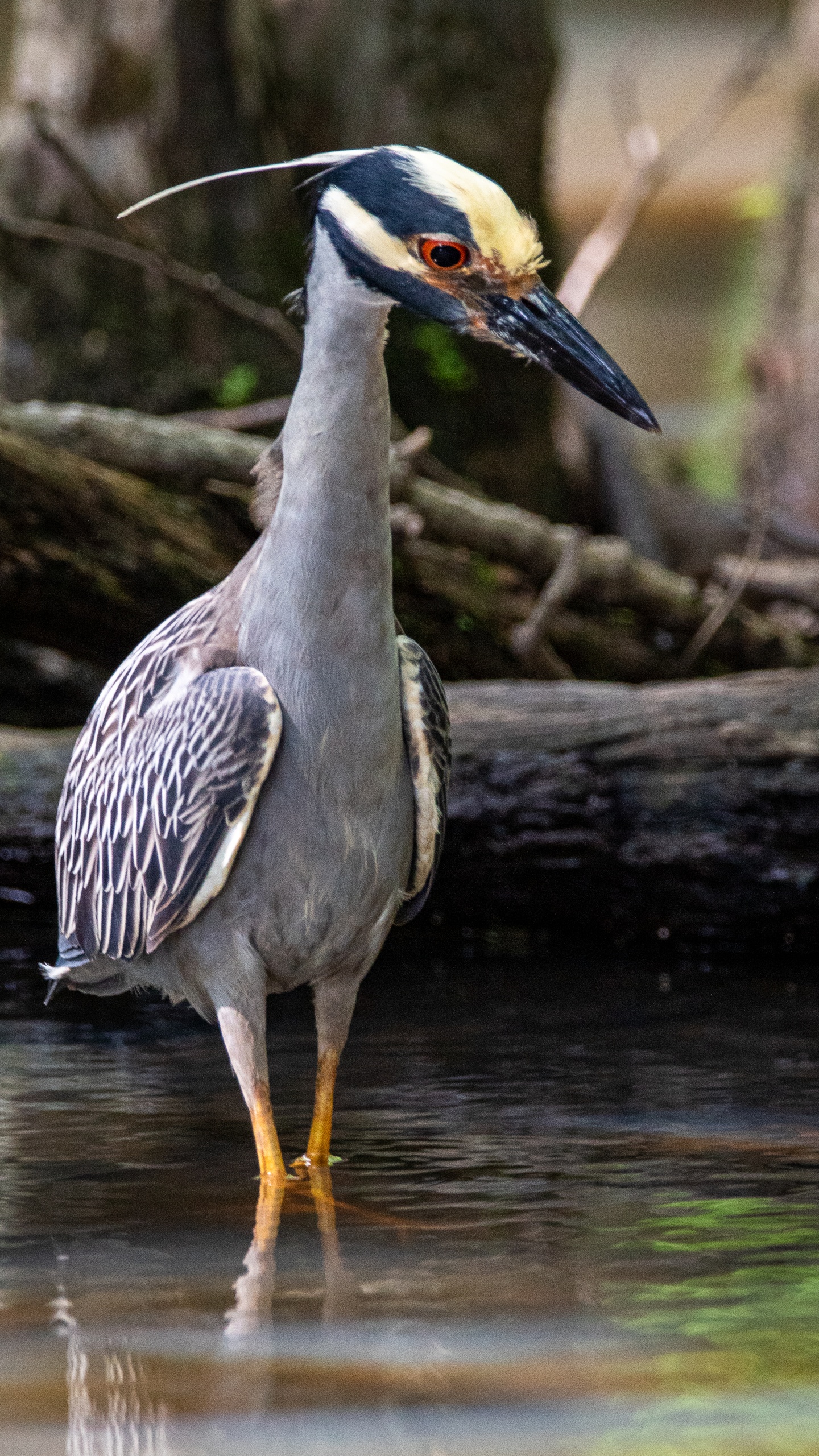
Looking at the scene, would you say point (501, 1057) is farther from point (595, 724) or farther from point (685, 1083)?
point (595, 724)

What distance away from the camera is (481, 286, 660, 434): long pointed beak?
3.00 metres

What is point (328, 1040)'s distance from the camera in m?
3.60

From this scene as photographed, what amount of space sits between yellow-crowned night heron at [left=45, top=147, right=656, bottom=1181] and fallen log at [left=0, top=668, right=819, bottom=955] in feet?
6.23

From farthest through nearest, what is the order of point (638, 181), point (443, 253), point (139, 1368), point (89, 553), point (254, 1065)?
point (638, 181), point (89, 553), point (254, 1065), point (443, 253), point (139, 1368)

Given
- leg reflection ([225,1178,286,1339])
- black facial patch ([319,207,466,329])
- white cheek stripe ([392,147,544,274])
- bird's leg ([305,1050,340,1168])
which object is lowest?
leg reflection ([225,1178,286,1339])

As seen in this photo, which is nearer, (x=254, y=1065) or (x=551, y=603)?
(x=254, y=1065)

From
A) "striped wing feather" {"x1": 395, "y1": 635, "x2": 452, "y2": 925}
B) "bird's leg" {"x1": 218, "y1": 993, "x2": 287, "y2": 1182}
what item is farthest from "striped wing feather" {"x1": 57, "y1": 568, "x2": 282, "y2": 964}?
"striped wing feather" {"x1": 395, "y1": 635, "x2": 452, "y2": 925}

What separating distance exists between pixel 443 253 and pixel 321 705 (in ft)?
2.82

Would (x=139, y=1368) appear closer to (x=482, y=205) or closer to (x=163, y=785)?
(x=163, y=785)

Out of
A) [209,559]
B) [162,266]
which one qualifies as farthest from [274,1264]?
[162,266]

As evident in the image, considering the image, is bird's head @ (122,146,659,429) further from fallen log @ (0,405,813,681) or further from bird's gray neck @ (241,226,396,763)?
fallen log @ (0,405,813,681)

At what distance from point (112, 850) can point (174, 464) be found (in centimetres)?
283

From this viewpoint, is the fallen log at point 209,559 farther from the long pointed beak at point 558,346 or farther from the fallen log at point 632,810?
the long pointed beak at point 558,346

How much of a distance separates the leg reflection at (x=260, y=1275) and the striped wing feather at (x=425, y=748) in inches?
29.1
